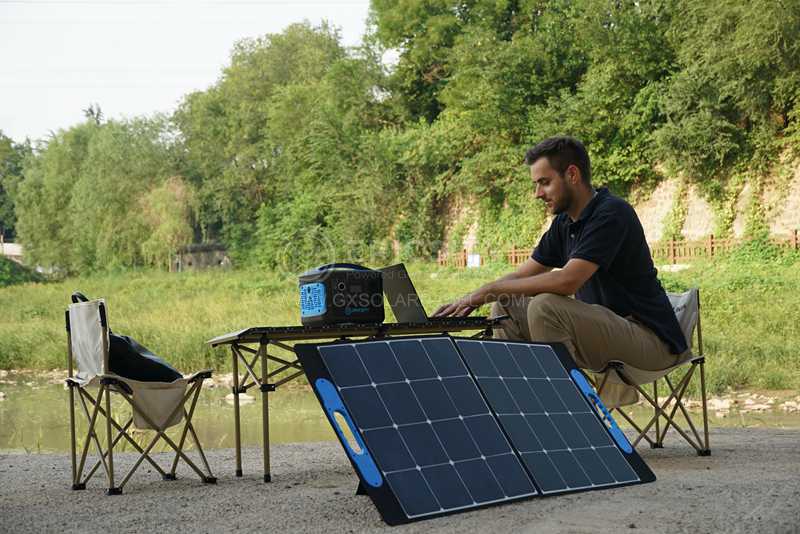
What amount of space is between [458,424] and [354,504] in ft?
1.42

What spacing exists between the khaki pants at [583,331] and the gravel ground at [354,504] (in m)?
Answer: 0.46

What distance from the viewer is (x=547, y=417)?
3369 millimetres

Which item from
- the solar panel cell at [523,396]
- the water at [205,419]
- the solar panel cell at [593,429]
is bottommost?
the water at [205,419]

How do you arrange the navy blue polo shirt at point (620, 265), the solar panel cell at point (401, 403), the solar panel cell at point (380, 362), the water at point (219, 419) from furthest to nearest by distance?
the water at point (219, 419), the navy blue polo shirt at point (620, 265), the solar panel cell at point (380, 362), the solar panel cell at point (401, 403)

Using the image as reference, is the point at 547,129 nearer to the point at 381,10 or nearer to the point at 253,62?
the point at 381,10

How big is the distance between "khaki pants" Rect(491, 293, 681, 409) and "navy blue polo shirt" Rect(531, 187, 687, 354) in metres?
0.06

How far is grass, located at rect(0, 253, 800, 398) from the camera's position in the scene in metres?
9.77

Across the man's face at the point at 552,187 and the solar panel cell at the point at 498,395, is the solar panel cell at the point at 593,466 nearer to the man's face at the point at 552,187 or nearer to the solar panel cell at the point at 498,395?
the solar panel cell at the point at 498,395

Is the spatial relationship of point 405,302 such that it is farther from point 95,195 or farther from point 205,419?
point 95,195

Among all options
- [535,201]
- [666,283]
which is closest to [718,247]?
[666,283]

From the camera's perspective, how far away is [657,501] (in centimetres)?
296

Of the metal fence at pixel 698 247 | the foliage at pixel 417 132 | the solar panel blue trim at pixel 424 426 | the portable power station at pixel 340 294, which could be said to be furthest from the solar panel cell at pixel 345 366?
the foliage at pixel 417 132

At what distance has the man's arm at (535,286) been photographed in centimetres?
368

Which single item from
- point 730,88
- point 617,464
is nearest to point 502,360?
point 617,464
